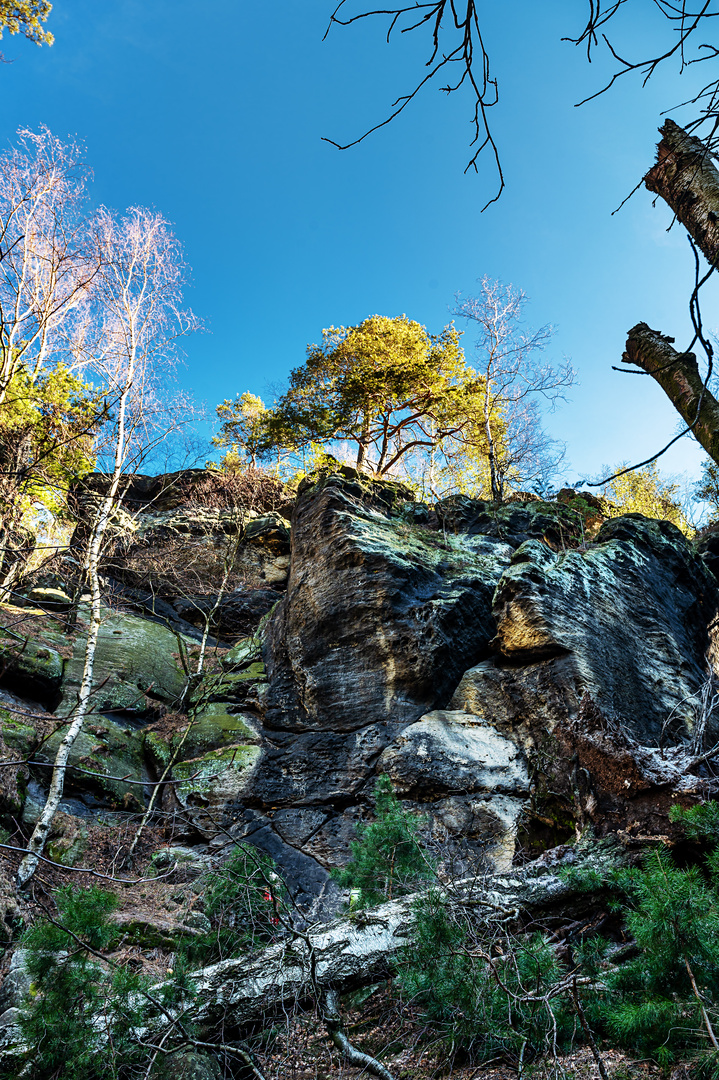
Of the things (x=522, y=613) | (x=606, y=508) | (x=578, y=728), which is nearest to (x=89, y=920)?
(x=578, y=728)

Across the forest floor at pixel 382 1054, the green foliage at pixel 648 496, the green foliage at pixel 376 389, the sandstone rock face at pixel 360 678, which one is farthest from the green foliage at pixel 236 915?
the green foliage at pixel 648 496

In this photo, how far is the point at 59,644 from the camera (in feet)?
35.7

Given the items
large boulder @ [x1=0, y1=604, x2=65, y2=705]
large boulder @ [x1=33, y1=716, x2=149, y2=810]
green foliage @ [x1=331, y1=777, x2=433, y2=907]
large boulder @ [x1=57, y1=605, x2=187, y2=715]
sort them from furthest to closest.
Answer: large boulder @ [x1=57, y1=605, x2=187, y2=715] → large boulder @ [x1=0, y1=604, x2=65, y2=705] → large boulder @ [x1=33, y1=716, x2=149, y2=810] → green foliage @ [x1=331, y1=777, x2=433, y2=907]

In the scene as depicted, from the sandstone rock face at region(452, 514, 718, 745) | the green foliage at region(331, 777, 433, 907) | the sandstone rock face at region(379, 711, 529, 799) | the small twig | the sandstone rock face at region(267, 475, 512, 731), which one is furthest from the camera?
the sandstone rock face at region(267, 475, 512, 731)

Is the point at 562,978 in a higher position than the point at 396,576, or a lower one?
lower

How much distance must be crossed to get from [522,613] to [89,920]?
22.0ft

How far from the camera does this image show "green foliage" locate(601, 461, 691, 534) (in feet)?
62.4

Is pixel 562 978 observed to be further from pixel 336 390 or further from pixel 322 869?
pixel 336 390

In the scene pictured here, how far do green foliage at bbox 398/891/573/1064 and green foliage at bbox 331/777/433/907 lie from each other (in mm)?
1169

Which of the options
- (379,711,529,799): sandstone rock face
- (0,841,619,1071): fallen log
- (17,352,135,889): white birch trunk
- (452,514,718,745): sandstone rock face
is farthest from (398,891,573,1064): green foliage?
(452,514,718,745): sandstone rock face

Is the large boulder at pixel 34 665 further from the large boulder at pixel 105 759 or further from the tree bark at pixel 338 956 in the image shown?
the tree bark at pixel 338 956

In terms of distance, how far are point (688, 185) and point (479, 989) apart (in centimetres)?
429

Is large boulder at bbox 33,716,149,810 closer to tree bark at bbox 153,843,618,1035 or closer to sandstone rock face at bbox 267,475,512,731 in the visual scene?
sandstone rock face at bbox 267,475,512,731

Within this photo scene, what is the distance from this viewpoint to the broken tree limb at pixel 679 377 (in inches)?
94.1
